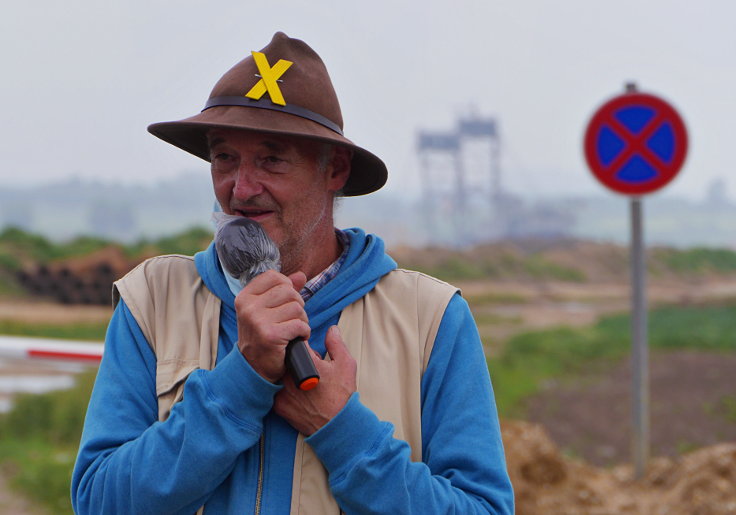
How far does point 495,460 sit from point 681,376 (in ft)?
32.1

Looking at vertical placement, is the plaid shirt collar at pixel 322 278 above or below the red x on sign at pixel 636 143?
above

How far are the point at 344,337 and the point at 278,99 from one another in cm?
51

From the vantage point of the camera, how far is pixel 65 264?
67.7 feet

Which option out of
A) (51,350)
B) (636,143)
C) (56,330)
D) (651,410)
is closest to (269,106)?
(51,350)

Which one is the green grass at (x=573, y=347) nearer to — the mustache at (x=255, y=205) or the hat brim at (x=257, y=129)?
the hat brim at (x=257, y=129)

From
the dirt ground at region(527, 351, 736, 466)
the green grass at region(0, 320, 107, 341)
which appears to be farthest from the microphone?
the green grass at region(0, 320, 107, 341)

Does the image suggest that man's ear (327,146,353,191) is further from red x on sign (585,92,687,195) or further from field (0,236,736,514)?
red x on sign (585,92,687,195)

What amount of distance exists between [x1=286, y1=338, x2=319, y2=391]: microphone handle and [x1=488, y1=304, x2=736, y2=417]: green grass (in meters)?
7.64

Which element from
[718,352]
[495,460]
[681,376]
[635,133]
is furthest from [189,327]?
[718,352]

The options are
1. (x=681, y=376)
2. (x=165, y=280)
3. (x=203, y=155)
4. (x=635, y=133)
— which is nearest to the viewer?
(x=165, y=280)

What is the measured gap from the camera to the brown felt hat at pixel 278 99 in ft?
6.78

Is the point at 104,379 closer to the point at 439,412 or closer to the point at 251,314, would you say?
the point at 251,314

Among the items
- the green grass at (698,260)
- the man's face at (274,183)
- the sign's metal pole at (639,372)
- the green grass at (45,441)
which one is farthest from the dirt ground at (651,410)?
the green grass at (698,260)

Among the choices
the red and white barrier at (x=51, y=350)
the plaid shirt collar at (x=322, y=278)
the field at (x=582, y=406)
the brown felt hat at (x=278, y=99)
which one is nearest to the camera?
the brown felt hat at (x=278, y=99)
